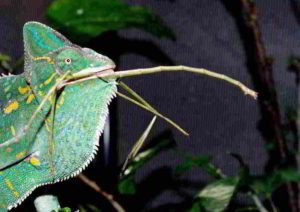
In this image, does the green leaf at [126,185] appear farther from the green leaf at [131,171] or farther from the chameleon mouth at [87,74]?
the chameleon mouth at [87,74]

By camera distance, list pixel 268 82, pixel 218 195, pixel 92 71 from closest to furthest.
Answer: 1. pixel 92 71
2. pixel 218 195
3. pixel 268 82

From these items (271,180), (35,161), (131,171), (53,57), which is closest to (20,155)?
(35,161)

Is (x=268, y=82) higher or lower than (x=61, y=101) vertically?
lower

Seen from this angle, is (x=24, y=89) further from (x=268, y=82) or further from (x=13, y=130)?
(x=268, y=82)

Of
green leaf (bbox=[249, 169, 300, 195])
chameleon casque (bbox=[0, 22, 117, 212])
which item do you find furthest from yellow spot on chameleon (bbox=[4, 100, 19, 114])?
green leaf (bbox=[249, 169, 300, 195])

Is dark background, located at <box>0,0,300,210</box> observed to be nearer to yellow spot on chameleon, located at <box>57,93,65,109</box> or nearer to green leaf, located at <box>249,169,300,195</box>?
green leaf, located at <box>249,169,300,195</box>

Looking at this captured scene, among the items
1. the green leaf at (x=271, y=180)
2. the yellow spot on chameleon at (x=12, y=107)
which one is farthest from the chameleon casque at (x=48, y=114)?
the green leaf at (x=271, y=180)
